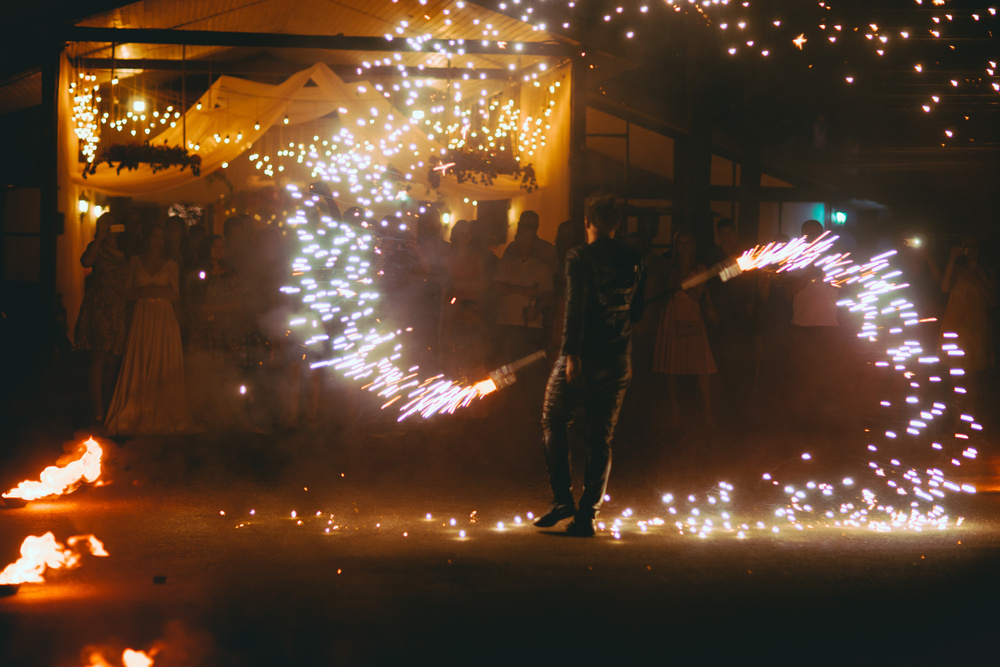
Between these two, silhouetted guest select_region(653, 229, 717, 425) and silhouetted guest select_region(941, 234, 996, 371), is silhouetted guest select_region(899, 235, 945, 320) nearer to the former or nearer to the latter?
silhouetted guest select_region(941, 234, 996, 371)

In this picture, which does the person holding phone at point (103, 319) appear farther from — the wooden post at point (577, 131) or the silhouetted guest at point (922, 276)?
the silhouetted guest at point (922, 276)

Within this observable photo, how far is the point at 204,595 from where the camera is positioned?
13.6 feet

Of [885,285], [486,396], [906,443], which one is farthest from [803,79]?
[486,396]

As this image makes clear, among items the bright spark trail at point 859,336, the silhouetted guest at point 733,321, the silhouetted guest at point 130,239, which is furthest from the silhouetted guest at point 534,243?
the silhouetted guest at point 130,239

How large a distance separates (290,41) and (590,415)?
24.2 feet

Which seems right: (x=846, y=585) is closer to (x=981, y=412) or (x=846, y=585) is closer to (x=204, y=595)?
(x=204, y=595)

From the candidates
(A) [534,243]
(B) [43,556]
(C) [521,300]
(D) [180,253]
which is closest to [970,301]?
(A) [534,243]

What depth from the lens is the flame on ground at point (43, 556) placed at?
14.5ft

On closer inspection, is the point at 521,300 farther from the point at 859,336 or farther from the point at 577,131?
the point at 859,336

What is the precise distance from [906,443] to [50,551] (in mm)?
7464

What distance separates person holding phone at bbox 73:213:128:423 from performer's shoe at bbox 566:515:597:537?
5192 mm

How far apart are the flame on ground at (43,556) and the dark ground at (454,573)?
0.10m

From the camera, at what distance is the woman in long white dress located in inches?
331

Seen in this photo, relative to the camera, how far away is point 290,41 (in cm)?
1087
